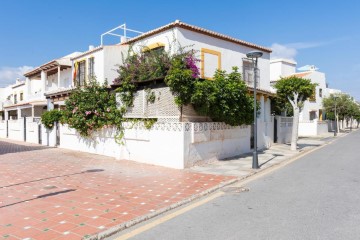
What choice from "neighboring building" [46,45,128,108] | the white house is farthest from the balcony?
the white house

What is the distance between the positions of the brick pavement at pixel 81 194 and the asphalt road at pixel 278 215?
0.98 m

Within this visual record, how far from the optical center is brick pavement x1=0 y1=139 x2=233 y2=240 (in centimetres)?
524

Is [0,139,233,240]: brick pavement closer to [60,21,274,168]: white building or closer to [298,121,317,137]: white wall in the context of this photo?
[60,21,274,168]: white building

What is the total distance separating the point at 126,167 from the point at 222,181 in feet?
13.9

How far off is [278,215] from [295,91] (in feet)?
43.3

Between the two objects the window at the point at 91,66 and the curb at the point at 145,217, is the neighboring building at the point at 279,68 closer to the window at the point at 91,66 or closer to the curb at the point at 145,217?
the window at the point at 91,66

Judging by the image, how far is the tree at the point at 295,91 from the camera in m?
17.1

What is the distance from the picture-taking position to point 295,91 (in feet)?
57.4

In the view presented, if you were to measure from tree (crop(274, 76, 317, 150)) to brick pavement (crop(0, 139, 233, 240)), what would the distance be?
32.3 ft

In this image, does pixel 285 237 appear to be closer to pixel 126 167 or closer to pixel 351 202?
pixel 351 202

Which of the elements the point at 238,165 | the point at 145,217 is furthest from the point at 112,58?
the point at 145,217

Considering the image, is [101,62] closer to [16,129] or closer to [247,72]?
[247,72]

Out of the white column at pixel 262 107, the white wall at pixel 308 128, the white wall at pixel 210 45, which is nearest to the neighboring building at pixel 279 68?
the white wall at pixel 308 128

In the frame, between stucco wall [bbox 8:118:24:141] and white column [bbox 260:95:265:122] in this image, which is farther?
stucco wall [bbox 8:118:24:141]
